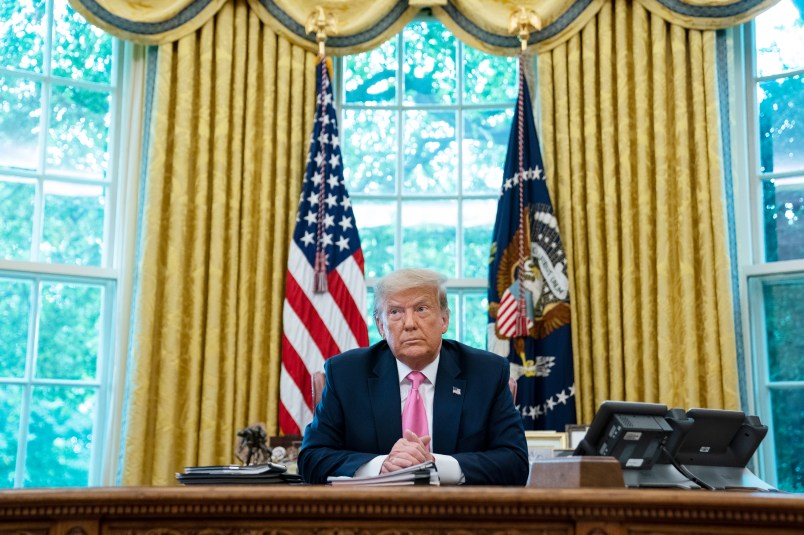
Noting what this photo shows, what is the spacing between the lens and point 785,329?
523 cm

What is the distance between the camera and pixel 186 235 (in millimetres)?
5328

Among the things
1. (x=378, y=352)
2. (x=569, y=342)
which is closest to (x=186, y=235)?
(x=569, y=342)

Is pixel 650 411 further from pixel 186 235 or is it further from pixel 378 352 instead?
pixel 186 235

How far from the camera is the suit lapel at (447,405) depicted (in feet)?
10.0

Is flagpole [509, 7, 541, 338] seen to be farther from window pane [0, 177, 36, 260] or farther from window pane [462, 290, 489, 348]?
window pane [0, 177, 36, 260]

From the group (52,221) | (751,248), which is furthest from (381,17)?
(751,248)

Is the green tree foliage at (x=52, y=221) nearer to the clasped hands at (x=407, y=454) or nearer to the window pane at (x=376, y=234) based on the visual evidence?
the window pane at (x=376, y=234)

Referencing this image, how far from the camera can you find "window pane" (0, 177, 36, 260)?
523cm

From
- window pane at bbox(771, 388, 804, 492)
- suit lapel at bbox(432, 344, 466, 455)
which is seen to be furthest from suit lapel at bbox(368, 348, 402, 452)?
window pane at bbox(771, 388, 804, 492)

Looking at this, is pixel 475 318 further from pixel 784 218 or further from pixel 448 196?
pixel 784 218

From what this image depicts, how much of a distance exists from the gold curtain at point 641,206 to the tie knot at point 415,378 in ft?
7.30

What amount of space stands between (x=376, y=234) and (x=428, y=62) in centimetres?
103

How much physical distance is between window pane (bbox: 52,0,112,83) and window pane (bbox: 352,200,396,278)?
1.55m

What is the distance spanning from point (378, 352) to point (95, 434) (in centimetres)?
255
